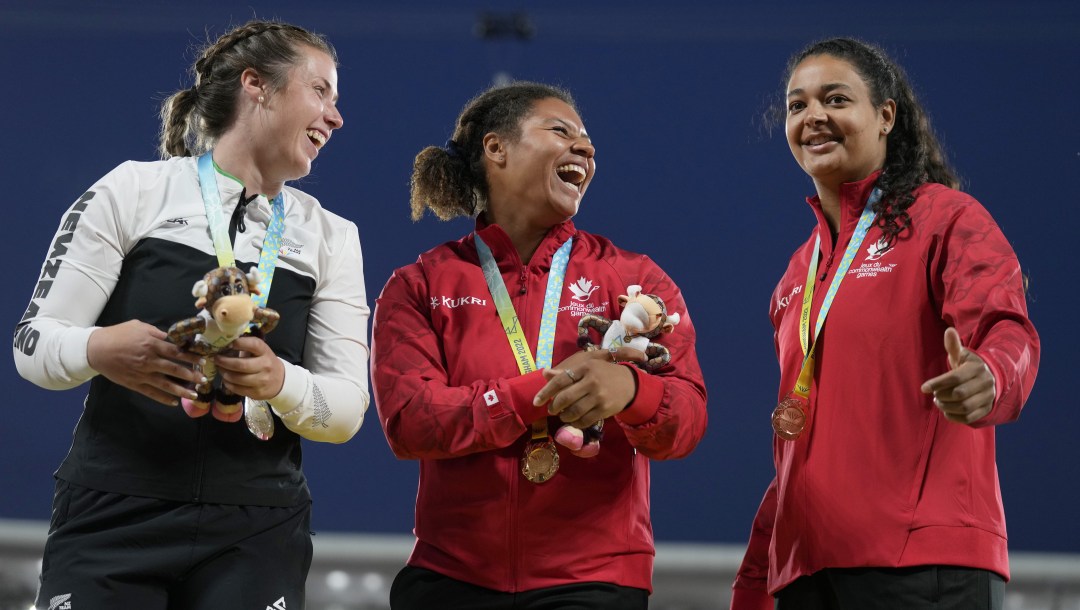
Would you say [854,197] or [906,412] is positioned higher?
[854,197]

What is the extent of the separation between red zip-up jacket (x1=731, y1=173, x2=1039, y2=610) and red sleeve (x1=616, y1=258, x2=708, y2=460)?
0.78 feet

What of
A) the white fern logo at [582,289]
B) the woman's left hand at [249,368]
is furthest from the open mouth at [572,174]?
the woman's left hand at [249,368]

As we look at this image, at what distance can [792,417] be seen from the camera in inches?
84.7

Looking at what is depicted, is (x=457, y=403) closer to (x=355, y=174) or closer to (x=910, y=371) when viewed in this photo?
(x=910, y=371)

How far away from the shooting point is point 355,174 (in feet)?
17.1

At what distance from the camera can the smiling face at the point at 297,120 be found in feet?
7.02

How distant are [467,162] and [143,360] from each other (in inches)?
42.3

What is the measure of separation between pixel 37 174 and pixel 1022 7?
14.9 feet

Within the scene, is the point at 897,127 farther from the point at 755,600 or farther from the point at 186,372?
the point at 186,372

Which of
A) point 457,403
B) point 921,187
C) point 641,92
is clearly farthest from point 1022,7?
point 457,403

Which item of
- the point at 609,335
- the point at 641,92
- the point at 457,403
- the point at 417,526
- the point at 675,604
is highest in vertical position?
the point at 641,92


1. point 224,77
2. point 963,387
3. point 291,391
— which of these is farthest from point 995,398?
point 224,77

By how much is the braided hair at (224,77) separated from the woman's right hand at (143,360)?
23.8 inches

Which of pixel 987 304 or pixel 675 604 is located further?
pixel 675 604
